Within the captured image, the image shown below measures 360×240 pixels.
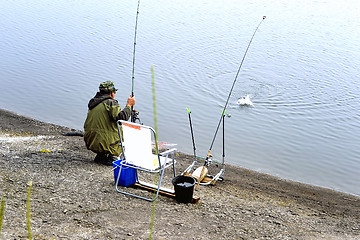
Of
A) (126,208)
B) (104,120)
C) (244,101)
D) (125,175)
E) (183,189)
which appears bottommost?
(126,208)

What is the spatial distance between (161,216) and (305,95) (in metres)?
9.73

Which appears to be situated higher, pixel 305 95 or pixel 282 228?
pixel 305 95

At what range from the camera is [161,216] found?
4137 mm

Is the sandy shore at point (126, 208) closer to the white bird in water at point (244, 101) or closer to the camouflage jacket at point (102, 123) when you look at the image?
the camouflage jacket at point (102, 123)

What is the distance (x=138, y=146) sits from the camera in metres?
4.54

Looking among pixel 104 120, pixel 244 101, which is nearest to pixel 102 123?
pixel 104 120

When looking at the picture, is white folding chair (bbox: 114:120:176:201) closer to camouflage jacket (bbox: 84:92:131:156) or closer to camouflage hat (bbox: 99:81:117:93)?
camouflage jacket (bbox: 84:92:131:156)

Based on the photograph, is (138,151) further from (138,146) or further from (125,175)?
(125,175)

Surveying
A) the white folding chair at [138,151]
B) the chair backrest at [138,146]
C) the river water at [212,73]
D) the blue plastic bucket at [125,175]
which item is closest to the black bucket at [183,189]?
the white folding chair at [138,151]

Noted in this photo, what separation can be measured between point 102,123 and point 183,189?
1.54 metres

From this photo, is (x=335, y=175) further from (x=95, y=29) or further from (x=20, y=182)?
(x=95, y=29)

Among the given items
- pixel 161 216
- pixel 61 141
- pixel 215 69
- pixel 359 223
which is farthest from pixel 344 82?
pixel 161 216

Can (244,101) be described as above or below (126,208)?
above

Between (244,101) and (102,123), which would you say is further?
(244,101)
